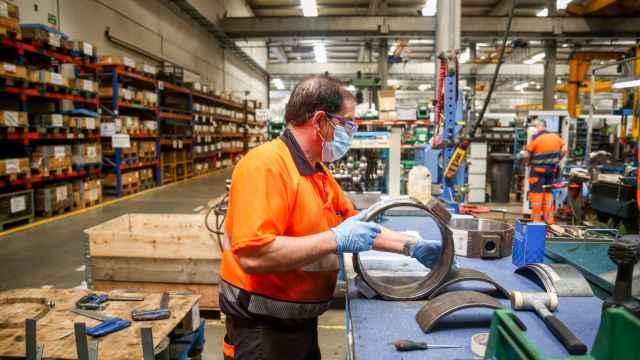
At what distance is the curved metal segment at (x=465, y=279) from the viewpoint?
1.64 metres

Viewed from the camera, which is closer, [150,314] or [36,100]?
[150,314]

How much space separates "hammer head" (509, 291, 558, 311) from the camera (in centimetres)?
153

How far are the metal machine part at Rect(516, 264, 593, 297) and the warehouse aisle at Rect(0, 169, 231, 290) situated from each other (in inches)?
164

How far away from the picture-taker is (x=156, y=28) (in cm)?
1077

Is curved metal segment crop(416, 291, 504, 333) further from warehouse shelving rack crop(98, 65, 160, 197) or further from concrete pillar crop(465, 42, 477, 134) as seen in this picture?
concrete pillar crop(465, 42, 477, 134)

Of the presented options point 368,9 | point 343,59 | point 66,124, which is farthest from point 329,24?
point 343,59

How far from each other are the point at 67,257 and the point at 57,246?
54 centimetres

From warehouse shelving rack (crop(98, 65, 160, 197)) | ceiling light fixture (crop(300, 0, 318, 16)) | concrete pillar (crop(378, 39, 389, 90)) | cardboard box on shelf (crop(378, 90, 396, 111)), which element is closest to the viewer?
cardboard box on shelf (crop(378, 90, 396, 111))

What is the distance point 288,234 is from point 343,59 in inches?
915

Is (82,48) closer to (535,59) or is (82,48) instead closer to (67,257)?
(67,257)

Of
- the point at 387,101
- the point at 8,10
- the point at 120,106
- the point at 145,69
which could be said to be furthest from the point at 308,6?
the point at 8,10

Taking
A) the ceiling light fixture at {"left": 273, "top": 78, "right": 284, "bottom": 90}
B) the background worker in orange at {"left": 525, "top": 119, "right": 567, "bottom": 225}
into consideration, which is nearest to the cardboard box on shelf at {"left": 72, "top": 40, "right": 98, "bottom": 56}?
the background worker in orange at {"left": 525, "top": 119, "right": 567, "bottom": 225}

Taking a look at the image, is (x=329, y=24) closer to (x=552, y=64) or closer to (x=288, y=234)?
(x=552, y=64)

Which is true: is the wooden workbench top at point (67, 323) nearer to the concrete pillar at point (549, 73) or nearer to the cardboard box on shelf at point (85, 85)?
the cardboard box on shelf at point (85, 85)
